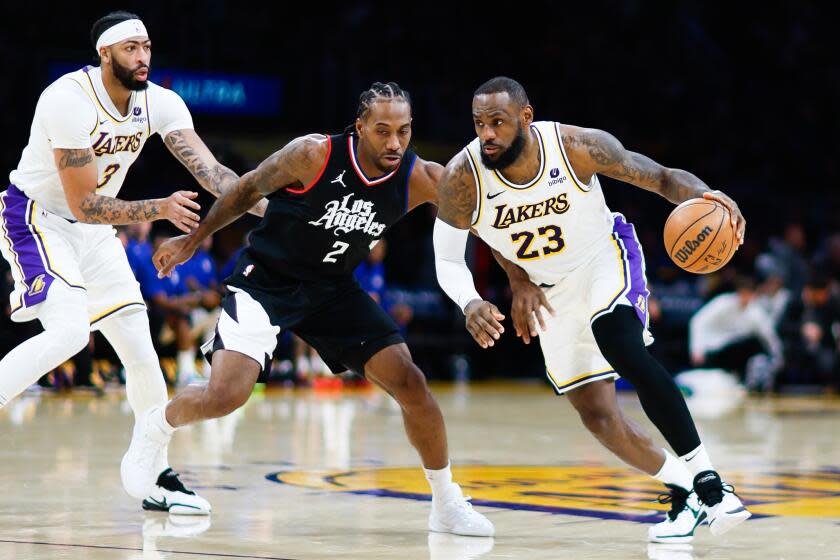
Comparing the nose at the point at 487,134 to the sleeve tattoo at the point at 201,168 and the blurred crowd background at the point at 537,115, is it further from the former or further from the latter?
the blurred crowd background at the point at 537,115

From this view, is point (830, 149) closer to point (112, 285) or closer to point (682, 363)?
point (682, 363)

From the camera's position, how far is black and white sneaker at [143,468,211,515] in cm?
547

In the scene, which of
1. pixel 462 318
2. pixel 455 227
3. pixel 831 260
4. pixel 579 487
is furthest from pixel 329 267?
pixel 831 260

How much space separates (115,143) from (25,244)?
1.93 feet

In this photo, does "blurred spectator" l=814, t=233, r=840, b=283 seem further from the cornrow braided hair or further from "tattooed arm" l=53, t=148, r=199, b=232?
"tattooed arm" l=53, t=148, r=199, b=232

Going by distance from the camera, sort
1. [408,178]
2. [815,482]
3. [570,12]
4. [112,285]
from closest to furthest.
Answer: [408,178]
[112,285]
[815,482]
[570,12]

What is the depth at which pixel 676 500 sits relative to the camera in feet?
16.8

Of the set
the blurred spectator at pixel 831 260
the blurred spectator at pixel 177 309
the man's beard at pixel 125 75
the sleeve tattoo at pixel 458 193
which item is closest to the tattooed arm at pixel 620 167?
the sleeve tattoo at pixel 458 193

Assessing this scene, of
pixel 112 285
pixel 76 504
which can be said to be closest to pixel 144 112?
pixel 112 285

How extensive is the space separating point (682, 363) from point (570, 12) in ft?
18.5

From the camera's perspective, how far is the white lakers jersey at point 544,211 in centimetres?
516

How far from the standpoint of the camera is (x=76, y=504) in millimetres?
5637

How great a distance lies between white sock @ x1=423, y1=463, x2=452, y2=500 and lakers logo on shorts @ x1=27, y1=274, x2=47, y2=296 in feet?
5.97

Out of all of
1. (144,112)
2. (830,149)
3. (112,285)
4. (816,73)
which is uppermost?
(816,73)
